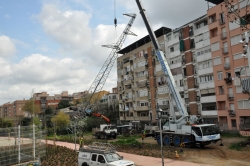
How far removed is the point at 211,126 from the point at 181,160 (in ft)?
24.5

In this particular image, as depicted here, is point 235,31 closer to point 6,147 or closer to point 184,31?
point 184,31

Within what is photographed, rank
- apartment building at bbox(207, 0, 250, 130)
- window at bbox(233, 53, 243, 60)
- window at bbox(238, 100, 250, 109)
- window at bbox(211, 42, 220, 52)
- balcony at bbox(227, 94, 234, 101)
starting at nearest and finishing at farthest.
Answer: window at bbox(238, 100, 250, 109) → apartment building at bbox(207, 0, 250, 130) → window at bbox(233, 53, 243, 60) → balcony at bbox(227, 94, 234, 101) → window at bbox(211, 42, 220, 52)

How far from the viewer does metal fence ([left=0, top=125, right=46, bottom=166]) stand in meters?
14.6

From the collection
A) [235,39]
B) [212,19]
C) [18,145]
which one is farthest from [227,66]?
[18,145]

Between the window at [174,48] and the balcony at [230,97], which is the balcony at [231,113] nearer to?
the balcony at [230,97]

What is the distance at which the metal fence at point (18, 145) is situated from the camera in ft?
48.0

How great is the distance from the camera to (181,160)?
1948 cm

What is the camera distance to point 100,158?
1554 cm

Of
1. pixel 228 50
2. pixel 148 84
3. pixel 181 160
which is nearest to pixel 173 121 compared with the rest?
pixel 181 160

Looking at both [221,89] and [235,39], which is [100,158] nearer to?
[221,89]

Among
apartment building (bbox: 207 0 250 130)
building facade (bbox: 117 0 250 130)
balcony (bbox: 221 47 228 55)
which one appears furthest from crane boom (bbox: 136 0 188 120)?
balcony (bbox: 221 47 228 55)

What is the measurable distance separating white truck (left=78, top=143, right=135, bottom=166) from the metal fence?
10.6ft

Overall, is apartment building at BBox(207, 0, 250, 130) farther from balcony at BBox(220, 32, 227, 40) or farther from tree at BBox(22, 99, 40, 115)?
tree at BBox(22, 99, 40, 115)

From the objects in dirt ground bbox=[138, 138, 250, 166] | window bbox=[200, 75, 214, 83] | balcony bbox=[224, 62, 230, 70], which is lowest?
dirt ground bbox=[138, 138, 250, 166]
